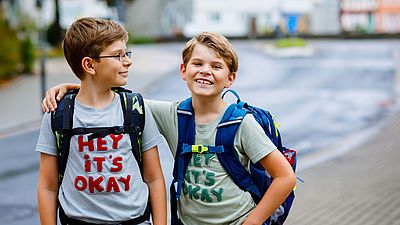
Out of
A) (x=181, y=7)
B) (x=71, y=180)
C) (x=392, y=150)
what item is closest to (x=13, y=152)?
(x=392, y=150)

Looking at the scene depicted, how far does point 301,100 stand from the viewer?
19.0 meters

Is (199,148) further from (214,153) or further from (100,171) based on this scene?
(100,171)

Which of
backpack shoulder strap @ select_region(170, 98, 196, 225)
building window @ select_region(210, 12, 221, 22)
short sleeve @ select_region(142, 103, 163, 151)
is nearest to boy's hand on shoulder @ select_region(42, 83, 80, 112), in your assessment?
short sleeve @ select_region(142, 103, 163, 151)

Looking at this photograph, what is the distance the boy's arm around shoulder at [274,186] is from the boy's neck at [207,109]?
273 mm

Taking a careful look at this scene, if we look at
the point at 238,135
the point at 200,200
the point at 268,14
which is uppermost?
the point at 238,135

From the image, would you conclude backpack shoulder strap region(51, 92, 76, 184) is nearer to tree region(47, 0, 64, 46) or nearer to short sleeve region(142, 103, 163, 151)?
short sleeve region(142, 103, 163, 151)

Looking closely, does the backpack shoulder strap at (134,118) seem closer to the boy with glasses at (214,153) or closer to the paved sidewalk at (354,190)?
the boy with glasses at (214,153)

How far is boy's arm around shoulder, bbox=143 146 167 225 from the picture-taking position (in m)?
3.13

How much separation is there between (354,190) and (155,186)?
599 cm

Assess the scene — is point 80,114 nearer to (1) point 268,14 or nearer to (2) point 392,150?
(2) point 392,150

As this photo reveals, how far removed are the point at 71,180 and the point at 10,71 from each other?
21.5 m

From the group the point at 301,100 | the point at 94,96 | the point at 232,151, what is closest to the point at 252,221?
the point at 232,151

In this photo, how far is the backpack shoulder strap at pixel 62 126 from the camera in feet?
9.83

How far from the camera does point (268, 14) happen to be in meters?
62.7
